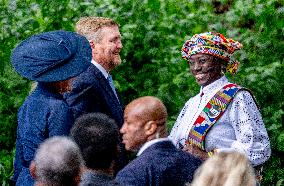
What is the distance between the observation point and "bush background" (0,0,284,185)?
6.70 meters

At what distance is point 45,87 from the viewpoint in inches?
182

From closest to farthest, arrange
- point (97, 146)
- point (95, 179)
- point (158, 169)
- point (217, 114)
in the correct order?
point (95, 179) → point (97, 146) → point (158, 169) → point (217, 114)

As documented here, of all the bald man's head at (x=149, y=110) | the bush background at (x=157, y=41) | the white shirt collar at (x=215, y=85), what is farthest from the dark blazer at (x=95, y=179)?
the bush background at (x=157, y=41)

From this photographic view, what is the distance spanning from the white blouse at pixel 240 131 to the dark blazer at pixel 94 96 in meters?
0.53

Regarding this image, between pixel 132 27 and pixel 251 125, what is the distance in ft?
7.63

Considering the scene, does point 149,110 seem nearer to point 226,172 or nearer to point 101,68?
point 226,172

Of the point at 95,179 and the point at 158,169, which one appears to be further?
the point at 158,169

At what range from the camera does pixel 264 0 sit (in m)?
6.91

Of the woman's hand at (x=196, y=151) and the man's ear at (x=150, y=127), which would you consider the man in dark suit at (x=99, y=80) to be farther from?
the man's ear at (x=150, y=127)

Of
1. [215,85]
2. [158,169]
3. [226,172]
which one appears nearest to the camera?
[226,172]

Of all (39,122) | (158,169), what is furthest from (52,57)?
(158,169)

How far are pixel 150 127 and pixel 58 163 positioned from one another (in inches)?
29.1

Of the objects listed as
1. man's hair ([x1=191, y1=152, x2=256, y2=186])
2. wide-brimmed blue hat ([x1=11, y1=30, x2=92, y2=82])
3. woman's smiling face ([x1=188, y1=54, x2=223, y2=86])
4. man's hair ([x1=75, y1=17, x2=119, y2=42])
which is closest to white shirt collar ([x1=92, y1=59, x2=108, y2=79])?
man's hair ([x1=75, y1=17, x2=119, y2=42])

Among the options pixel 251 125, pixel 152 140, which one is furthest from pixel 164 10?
pixel 152 140
